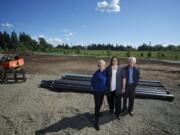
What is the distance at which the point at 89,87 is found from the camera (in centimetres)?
808

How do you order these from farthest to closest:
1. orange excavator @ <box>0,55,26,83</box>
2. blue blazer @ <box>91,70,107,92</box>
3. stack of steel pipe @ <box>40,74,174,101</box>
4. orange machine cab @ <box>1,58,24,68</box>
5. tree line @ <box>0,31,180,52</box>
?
tree line @ <box>0,31,180,52</box> → orange machine cab @ <box>1,58,24,68</box> → orange excavator @ <box>0,55,26,83</box> → stack of steel pipe @ <box>40,74,174,101</box> → blue blazer @ <box>91,70,107,92</box>

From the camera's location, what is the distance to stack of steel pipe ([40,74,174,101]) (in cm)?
739

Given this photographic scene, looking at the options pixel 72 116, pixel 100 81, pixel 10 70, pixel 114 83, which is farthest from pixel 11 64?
pixel 100 81

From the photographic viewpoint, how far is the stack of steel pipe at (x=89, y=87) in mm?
7395

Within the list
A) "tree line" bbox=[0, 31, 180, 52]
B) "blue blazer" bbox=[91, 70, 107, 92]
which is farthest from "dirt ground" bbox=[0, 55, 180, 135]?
"tree line" bbox=[0, 31, 180, 52]

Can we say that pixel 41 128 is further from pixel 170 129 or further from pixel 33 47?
pixel 33 47

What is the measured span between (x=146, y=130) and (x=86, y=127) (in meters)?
1.60

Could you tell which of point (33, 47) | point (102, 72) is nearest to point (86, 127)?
point (102, 72)

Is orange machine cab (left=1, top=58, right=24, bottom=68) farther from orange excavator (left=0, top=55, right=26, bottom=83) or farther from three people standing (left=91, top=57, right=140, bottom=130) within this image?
three people standing (left=91, top=57, right=140, bottom=130)

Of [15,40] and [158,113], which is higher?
[15,40]

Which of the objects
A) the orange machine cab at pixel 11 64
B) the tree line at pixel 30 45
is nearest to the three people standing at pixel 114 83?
the orange machine cab at pixel 11 64

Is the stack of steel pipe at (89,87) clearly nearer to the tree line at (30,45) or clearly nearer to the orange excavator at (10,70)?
the orange excavator at (10,70)

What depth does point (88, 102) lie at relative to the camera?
22.8 feet

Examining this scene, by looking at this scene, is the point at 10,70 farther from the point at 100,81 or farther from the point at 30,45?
the point at 30,45
